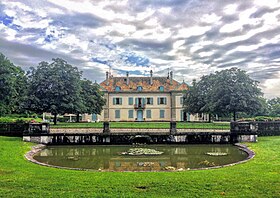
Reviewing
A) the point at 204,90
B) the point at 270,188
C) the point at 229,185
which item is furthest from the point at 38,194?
the point at 204,90

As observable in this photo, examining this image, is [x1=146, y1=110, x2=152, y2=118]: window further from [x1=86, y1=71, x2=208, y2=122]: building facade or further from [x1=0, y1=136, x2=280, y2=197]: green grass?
[x1=0, y1=136, x2=280, y2=197]: green grass

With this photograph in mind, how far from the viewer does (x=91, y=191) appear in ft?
22.9

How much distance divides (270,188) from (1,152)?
12.3 metres

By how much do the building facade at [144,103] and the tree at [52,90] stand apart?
→ 21.5 meters

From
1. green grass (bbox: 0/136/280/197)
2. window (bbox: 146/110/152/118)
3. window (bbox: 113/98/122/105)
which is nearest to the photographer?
green grass (bbox: 0/136/280/197)

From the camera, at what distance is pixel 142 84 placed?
52281 mm

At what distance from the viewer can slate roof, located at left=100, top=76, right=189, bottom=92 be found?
51.3m

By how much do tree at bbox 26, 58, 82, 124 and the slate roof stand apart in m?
21.7

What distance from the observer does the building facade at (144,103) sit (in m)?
51.0

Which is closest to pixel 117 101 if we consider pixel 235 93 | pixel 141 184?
pixel 235 93

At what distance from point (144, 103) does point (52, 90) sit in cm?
2549

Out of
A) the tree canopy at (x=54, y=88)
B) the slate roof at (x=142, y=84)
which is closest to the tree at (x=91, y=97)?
the slate roof at (x=142, y=84)

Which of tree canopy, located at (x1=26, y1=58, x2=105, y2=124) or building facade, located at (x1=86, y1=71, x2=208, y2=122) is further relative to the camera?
building facade, located at (x1=86, y1=71, x2=208, y2=122)

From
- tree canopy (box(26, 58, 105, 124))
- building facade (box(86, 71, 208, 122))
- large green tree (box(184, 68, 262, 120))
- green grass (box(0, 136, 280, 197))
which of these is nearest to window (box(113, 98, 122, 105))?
building facade (box(86, 71, 208, 122))
